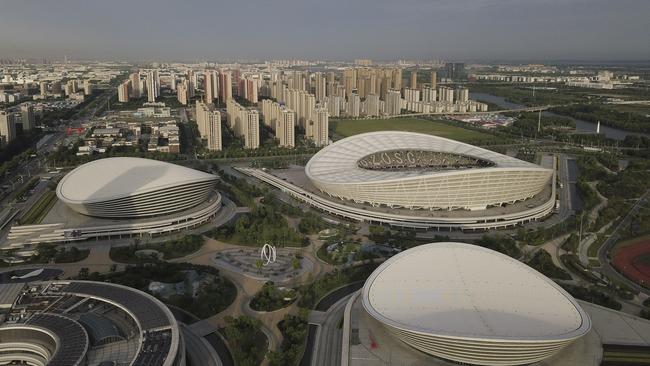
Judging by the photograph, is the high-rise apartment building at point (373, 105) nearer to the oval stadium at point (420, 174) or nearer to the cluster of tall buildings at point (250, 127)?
the cluster of tall buildings at point (250, 127)

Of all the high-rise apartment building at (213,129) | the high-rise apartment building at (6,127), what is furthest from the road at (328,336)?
the high-rise apartment building at (6,127)

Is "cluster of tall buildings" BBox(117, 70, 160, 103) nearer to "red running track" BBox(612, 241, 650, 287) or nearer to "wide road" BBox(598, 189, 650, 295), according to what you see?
"wide road" BBox(598, 189, 650, 295)

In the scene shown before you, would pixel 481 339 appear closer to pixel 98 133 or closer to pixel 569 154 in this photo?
pixel 569 154

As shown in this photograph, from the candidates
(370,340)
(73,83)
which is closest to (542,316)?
(370,340)

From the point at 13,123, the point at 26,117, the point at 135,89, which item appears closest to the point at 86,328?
the point at 13,123

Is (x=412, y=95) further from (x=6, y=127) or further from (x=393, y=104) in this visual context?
(x=6, y=127)
